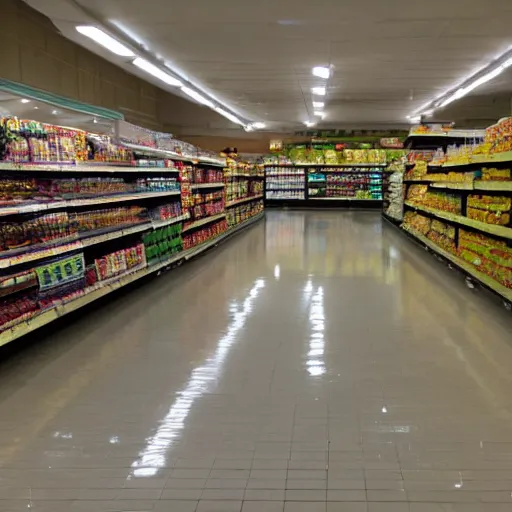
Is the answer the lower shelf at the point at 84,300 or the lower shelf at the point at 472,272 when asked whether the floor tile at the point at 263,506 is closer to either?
the lower shelf at the point at 84,300

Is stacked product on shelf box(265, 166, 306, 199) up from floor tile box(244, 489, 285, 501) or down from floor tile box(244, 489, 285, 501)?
up

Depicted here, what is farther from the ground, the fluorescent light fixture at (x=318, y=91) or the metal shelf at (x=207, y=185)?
the fluorescent light fixture at (x=318, y=91)

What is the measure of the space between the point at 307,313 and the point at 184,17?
3973mm

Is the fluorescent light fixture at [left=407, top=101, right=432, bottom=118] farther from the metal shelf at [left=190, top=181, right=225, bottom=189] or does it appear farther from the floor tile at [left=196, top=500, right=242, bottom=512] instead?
the floor tile at [left=196, top=500, right=242, bottom=512]

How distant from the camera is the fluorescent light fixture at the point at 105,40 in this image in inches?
260

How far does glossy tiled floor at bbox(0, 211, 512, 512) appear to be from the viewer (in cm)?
217

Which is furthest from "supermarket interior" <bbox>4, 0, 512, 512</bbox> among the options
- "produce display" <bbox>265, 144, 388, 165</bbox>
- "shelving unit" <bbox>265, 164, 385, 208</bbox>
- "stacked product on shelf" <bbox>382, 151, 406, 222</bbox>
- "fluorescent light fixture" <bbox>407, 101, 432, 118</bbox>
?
"shelving unit" <bbox>265, 164, 385, 208</bbox>

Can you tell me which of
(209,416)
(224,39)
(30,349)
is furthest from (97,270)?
(224,39)

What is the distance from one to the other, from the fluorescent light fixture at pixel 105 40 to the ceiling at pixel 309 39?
18 centimetres

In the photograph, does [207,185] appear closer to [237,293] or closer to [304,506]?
[237,293]

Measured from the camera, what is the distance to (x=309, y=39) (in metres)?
7.31

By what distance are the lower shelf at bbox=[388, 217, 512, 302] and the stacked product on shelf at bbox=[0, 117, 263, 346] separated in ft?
12.1

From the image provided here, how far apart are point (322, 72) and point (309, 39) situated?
2450 millimetres

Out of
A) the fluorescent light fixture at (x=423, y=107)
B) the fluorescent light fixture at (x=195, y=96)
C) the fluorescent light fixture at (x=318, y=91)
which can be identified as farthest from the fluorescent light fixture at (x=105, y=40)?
the fluorescent light fixture at (x=423, y=107)
